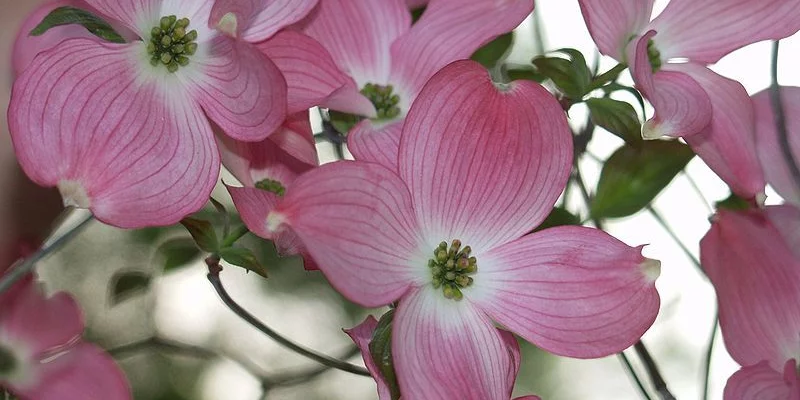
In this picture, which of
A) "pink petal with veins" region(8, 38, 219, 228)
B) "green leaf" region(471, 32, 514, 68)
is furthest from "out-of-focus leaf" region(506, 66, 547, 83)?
"pink petal with veins" region(8, 38, 219, 228)

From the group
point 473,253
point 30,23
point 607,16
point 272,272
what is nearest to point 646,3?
point 607,16

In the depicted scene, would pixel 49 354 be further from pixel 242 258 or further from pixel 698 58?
pixel 698 58

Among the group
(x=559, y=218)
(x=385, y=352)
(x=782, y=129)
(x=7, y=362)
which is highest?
(x=782, y=129)

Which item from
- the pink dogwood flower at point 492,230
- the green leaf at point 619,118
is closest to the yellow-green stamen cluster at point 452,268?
the pink dogwood flower at point 492,230

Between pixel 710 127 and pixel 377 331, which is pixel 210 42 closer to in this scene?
pixel 377 331

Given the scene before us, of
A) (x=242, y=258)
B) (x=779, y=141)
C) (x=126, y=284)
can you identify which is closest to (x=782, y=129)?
(x=779, y=141)

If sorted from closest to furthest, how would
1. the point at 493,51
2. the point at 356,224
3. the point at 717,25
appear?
the point at 356,224 → the point at 717,25 → the point at 493,51

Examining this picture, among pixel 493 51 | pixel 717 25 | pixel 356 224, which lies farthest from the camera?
pixel 493 51

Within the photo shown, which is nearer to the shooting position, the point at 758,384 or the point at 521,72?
the point at 758,384
